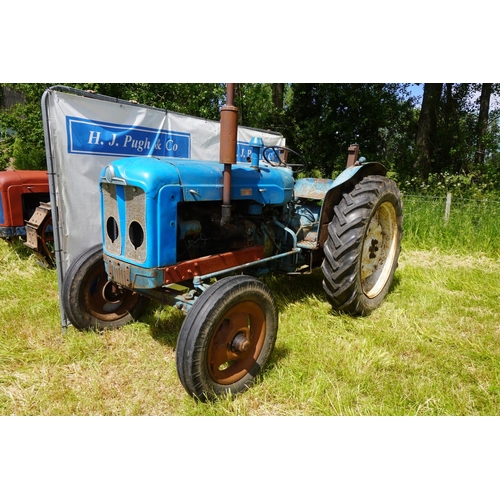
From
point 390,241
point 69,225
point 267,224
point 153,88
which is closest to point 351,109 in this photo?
point 153,88

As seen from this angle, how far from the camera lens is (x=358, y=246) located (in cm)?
321

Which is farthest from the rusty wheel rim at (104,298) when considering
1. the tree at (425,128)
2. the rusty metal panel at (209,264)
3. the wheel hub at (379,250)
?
the tree at (425,128)

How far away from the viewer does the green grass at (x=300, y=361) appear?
2406mm

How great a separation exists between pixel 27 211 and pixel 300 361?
427 centimetres

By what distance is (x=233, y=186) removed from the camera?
2902 millimetres

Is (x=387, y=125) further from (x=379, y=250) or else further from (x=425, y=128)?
(x=379, y=250)

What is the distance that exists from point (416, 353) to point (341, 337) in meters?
0.58

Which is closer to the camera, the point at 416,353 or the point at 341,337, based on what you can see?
the point at 416,353

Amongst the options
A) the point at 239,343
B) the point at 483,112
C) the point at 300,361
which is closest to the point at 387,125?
the point at 483,112

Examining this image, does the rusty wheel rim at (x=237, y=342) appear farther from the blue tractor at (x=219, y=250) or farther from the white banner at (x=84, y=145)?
the white banner at (x=84, y=145)

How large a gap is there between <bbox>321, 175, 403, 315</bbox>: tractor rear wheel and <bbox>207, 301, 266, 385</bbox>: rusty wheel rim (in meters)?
0.95

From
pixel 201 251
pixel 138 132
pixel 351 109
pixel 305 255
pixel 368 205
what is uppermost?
pixel 351 109

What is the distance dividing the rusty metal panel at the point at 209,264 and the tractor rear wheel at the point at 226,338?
0.33 m

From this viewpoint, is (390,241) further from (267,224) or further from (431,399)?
(431,399)
